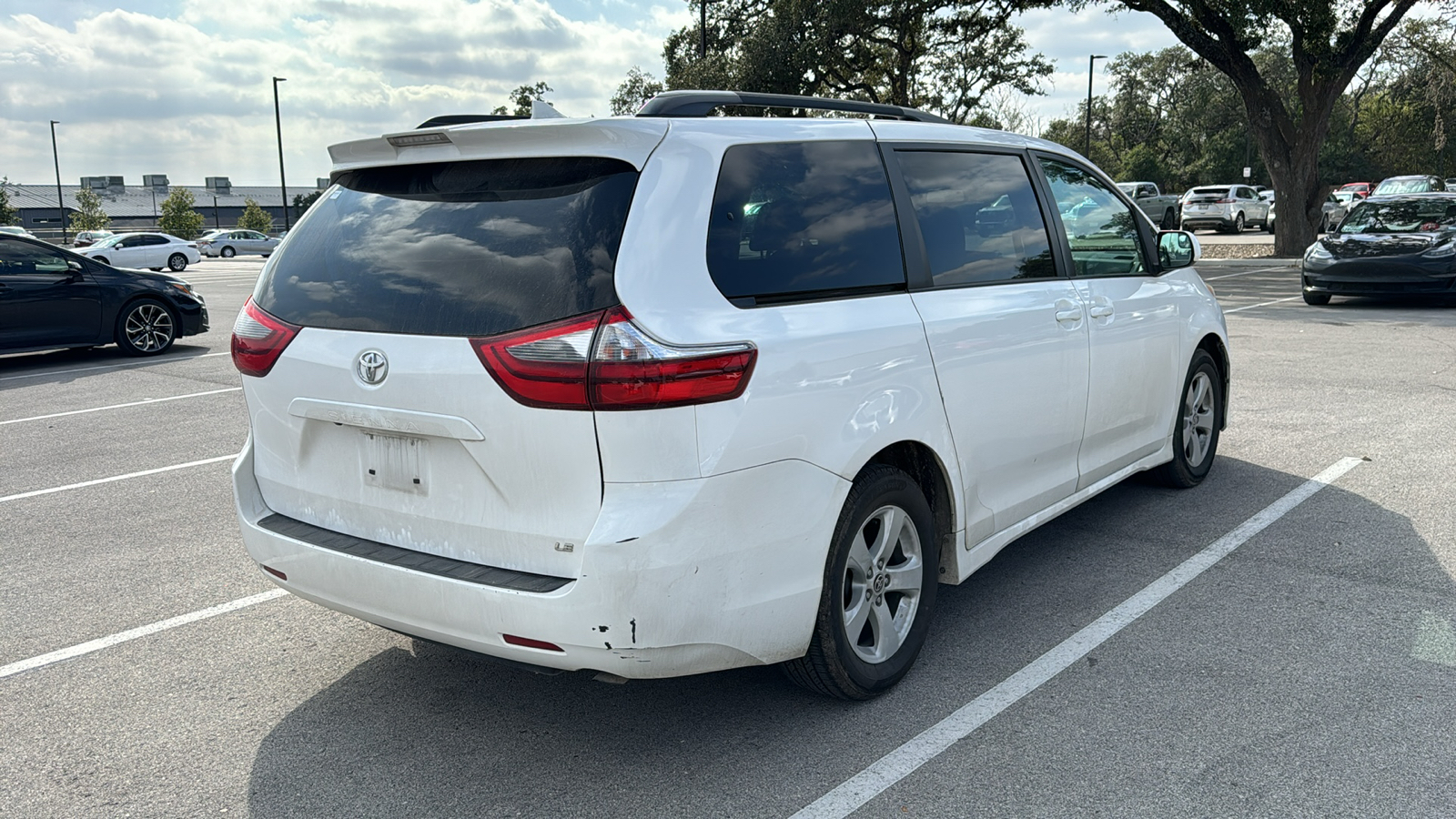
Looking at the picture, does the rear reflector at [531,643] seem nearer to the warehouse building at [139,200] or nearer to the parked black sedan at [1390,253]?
the parked black sedan at [1390,253]

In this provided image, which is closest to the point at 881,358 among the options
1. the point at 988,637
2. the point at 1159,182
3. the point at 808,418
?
the point at 808,418

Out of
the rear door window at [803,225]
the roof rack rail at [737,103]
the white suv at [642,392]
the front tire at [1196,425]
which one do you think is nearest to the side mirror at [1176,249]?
the front tire at [1196,425]

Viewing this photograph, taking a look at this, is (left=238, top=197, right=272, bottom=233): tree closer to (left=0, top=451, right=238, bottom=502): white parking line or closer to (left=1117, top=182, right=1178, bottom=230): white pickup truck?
(left=1117, top=182, right=1178, bottom=230): white pickup truck

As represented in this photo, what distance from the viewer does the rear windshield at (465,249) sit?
9.43ft

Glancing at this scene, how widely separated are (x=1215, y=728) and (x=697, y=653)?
160 cm

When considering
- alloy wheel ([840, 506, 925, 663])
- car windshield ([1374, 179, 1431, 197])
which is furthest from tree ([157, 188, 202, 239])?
alloy wheel ([840, 506, 925, 663])

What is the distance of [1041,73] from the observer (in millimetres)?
36812

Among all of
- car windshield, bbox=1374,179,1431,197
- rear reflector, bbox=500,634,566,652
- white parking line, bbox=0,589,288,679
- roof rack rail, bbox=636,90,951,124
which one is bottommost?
white parking line, bbox=0,589,288,679

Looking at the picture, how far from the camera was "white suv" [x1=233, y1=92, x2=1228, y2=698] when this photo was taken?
9.17 feet

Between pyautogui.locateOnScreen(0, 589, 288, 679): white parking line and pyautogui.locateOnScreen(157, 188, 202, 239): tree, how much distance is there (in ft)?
230

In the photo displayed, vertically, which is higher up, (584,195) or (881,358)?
(584,195)

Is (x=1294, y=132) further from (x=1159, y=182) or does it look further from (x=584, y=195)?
(x=1159, y=182)

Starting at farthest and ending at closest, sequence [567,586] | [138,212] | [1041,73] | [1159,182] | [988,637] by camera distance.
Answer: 1. [138,212]
2. [1159,182]
3. [1041,73]
4. [988,637]
5. [567,586]

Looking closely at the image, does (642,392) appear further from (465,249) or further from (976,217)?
(976,217)
